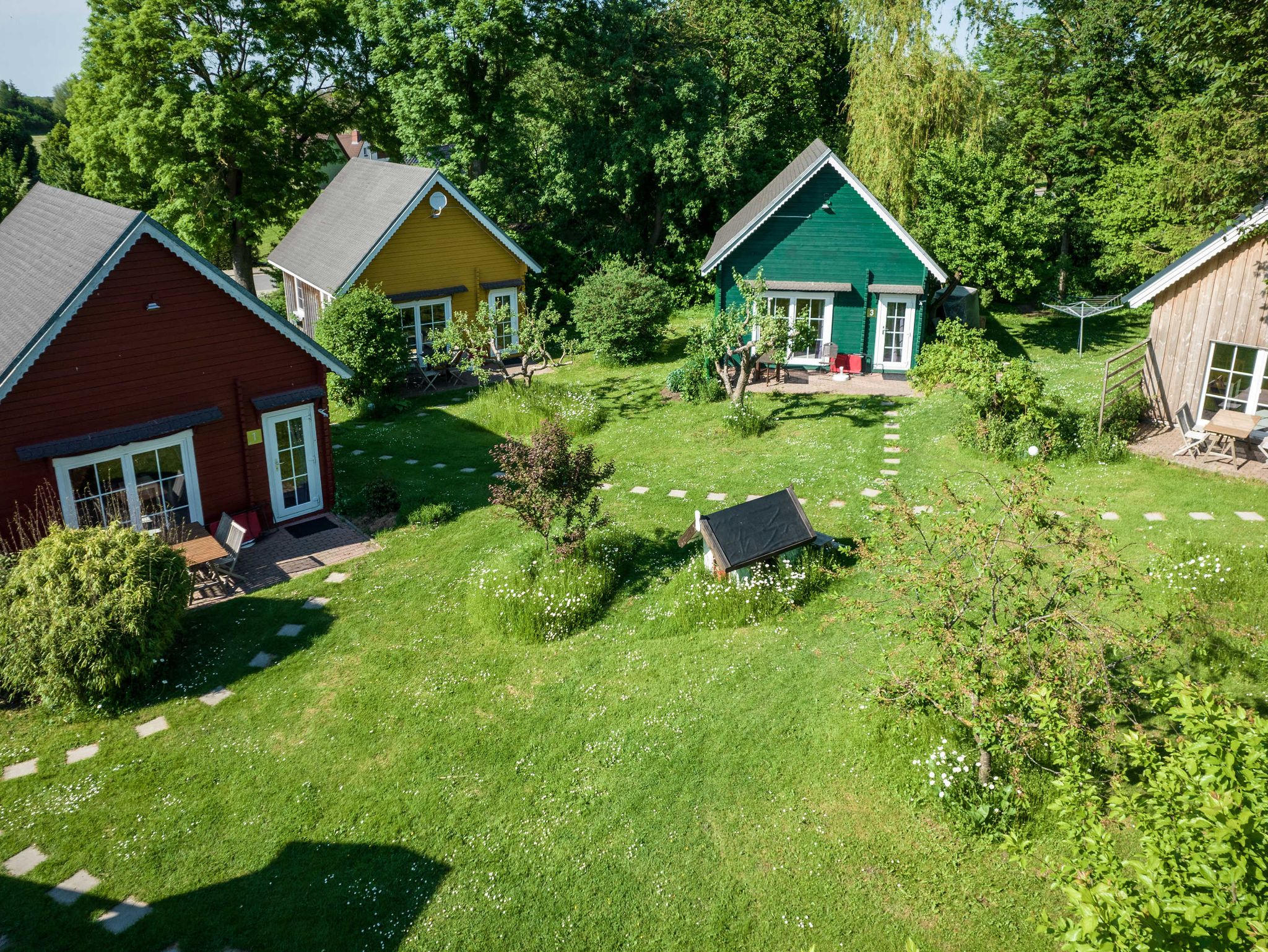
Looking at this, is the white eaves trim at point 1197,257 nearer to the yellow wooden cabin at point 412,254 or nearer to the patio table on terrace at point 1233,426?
the patio table on terrace at point 1233,426

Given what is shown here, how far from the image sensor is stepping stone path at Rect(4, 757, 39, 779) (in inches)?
405

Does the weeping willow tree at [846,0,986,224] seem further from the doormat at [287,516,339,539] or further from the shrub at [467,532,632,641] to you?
the doormat at [287,516,339,539]

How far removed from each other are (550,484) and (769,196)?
15.7 metres

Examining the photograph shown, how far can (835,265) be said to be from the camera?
24.7 metres

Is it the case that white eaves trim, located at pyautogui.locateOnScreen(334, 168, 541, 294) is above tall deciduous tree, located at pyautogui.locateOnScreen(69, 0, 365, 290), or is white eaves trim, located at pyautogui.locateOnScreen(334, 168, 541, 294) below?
below

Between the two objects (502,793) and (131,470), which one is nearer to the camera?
(502,793)

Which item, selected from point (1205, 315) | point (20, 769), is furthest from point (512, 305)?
point (20, 769)

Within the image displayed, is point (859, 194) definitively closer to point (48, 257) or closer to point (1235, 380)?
point (1235, 380)

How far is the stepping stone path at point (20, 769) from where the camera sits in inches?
405

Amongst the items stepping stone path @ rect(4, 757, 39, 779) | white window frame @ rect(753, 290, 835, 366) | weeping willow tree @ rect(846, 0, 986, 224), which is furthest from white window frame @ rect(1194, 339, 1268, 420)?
stepping stone path @ rect(4, 757, 39, 779)

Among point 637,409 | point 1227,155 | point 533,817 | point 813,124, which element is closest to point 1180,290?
point 1227,155

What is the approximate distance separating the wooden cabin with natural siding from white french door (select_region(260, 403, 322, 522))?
1732 centimetres

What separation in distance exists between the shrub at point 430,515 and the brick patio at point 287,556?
90 cm

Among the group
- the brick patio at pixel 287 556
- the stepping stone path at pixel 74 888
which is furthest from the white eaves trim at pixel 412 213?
the stepping stone path at pixel 74 888
